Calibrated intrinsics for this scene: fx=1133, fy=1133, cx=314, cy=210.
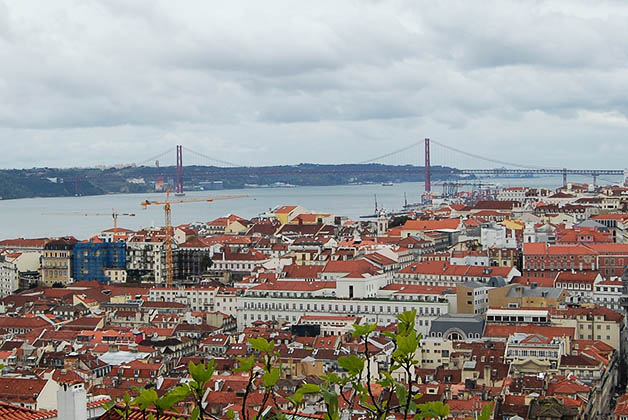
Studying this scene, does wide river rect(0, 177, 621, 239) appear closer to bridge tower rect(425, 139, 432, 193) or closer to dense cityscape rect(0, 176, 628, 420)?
bridge tower rect(425, 139, 432, 193)

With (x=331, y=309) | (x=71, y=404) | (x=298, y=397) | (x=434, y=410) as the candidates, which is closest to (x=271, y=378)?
(x=298, y=397)

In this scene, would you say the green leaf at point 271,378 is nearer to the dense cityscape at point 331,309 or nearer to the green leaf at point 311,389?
the green leaf at point 311,389

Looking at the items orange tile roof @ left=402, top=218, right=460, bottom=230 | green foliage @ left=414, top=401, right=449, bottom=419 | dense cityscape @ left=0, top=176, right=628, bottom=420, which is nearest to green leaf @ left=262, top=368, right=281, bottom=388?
green foliage @ left=414, top=401, right=449, bottom=419

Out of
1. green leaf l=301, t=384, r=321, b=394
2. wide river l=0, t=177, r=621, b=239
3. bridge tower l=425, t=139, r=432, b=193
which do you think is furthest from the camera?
bridge tower l=425, t=139, r=432, b=193

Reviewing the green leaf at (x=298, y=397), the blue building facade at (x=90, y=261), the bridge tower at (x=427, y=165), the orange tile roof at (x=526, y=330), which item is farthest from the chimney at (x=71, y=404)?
the bridge tower at (x=427, y=165)

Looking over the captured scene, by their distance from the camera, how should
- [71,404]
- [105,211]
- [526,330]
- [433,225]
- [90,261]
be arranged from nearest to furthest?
1. [71,404]
2. [526,330]
3. [90,261]
4. [433,225]
5. [105,211]

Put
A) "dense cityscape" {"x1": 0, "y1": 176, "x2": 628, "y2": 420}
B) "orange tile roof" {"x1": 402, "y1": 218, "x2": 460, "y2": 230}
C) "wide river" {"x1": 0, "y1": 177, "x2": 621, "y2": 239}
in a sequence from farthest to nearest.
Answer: "wide river" {"x1": 0, "y1": 177, "x2": 621, "y2": 239} < "orange tile roof" {"x1": 402, "y1": 218, "x2": 460, "y2": 230} < "dense cityscape" {"x1": 0, "y1": 176, "x2": 628, "y2": 420}

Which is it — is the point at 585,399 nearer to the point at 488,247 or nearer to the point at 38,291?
the point at 488,247

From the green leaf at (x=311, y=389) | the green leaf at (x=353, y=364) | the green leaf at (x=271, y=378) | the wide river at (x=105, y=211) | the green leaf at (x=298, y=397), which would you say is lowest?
the wide river at (x=105, y=211)

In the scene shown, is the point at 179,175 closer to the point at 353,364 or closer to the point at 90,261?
the point at 90,261
